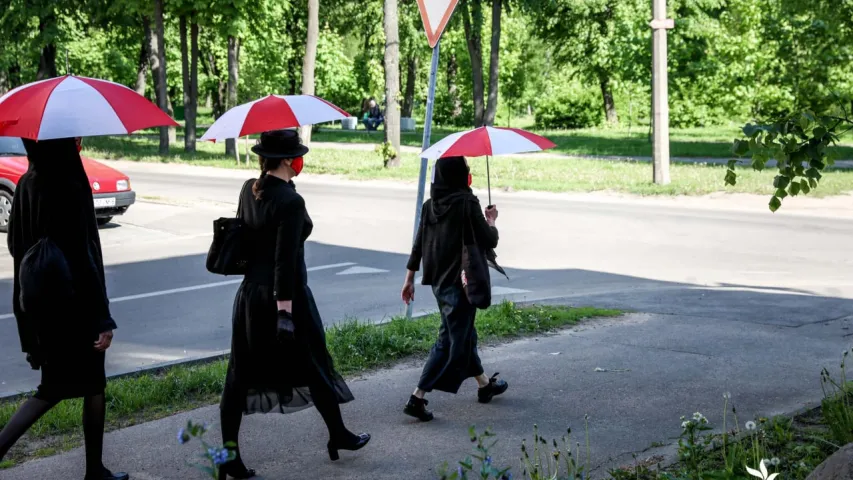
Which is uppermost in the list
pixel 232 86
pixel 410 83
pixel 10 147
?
pixel 410 83

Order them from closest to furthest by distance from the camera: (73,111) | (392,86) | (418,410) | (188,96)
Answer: (73,111) < (418,410) < (392,86) < (188,96)

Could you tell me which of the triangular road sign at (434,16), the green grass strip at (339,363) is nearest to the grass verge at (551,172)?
the green grass strip at (339,363)

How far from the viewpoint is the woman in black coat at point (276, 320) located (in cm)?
493

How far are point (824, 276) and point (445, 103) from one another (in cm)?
5284

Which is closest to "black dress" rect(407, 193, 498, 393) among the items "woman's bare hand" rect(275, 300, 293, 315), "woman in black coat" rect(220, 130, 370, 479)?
"woman in black coat" rect(220, 130, 370, 479)

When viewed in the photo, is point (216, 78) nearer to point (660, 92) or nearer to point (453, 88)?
point (453, 88)

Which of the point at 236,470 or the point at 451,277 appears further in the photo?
the point at 451,277

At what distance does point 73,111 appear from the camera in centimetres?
454

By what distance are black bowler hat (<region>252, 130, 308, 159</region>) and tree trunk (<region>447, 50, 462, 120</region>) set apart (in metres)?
58.0

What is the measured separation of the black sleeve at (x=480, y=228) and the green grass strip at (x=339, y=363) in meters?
1.71

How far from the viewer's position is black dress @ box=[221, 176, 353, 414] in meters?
4.93

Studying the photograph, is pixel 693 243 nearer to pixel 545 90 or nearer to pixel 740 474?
pixel 740 474

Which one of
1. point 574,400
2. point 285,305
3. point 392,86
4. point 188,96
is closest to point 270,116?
point 285,305

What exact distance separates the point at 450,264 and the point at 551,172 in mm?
20589
